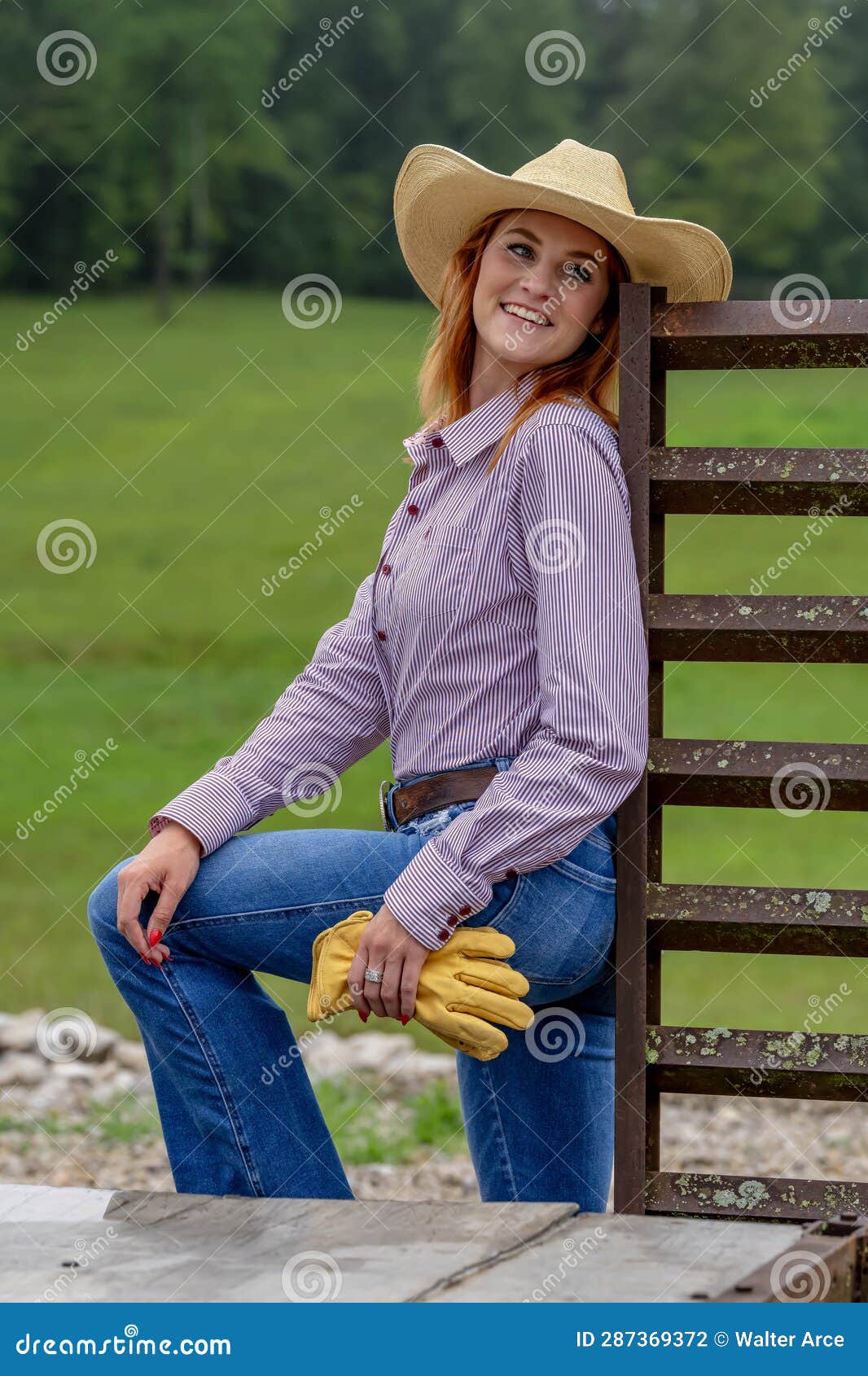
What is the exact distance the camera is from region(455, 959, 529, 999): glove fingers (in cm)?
198

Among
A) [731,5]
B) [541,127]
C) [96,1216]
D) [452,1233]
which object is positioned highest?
[731,5]

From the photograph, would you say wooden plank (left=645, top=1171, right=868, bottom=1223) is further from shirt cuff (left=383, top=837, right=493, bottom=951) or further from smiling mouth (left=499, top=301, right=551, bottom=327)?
smiling mouth (left=499, top=301, right=551, bottom=327)

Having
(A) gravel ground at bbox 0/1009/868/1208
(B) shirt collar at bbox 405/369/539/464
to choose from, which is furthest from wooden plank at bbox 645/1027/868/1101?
(A) gravel ground at bbox 0/1009/868/1208

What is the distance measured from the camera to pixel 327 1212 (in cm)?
192

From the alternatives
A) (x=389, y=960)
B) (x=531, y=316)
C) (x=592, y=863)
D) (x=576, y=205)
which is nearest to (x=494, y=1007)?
(x=389, y=960)

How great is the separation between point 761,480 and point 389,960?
0.86 metres

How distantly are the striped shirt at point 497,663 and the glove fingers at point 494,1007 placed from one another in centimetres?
9

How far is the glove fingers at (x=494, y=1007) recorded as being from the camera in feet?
6.46

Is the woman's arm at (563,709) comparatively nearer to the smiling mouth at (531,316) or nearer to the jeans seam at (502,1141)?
the smiling mouth at (531,316)

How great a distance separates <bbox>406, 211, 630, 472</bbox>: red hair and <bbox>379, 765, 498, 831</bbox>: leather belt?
1.79 feet

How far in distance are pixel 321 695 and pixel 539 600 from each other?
1.82 feet

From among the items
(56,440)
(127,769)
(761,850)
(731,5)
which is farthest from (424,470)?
(731,5)

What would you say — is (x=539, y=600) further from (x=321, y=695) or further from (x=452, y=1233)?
(x=452, y=1233)

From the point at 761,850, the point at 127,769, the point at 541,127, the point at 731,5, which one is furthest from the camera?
the point at 731,5
